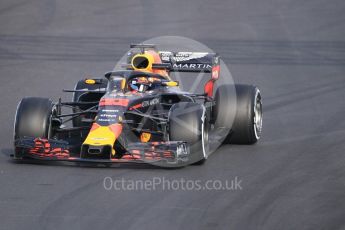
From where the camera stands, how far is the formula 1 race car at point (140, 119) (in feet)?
43.1

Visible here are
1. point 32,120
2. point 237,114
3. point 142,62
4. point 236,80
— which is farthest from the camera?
point 236,80

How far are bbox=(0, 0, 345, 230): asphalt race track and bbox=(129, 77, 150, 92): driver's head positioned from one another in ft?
4.92

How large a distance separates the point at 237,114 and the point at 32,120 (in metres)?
3.30

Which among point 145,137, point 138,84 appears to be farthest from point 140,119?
point 138,84

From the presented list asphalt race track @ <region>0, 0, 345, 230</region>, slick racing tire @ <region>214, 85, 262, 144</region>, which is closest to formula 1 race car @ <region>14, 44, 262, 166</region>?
slick racing tire @ <region>214, 85, 262, 144</region>

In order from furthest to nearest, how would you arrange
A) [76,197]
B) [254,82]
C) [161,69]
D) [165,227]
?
[254,82] → [161,69] → [76,197] → [165,227]

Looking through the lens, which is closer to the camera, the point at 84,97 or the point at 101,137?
the point at 101,137

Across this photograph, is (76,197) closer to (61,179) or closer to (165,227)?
(61,179)

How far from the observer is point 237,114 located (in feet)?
49.6

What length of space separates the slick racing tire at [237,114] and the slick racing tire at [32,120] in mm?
2756

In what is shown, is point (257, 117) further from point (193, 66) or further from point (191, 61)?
point (191, 61)

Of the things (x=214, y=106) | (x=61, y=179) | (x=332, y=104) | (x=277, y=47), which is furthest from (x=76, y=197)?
(x=277, y=47)

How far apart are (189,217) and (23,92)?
10144 millimetres

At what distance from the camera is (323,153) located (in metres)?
14.6
